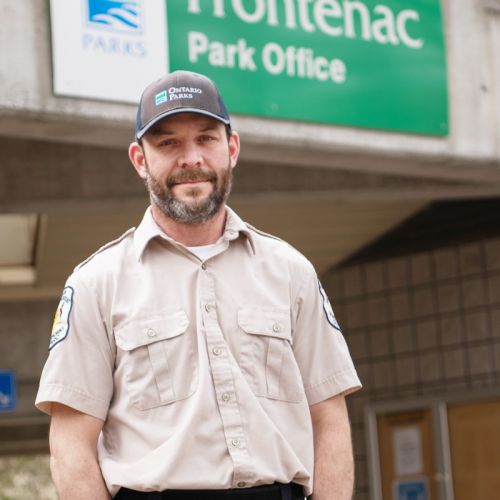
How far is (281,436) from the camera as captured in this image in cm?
276

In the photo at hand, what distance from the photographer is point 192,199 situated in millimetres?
2809

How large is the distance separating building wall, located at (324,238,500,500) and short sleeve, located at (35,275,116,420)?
7931 mm

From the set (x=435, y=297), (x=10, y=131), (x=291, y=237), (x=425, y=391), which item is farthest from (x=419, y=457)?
(x=10, y=131)

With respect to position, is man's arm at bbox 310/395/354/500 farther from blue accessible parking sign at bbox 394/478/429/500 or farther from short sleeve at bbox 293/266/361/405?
blue accessible parking sign at bbox 394/478/429/500

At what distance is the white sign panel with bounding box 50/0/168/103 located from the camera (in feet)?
21.7

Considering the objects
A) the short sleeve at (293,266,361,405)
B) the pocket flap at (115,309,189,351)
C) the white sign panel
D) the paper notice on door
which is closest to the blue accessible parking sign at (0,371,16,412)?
the paper notice on door

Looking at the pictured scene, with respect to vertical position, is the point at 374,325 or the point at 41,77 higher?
the point at 41,77

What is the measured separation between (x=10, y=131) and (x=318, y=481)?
4.32 m

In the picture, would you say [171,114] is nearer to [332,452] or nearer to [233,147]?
[233,147]

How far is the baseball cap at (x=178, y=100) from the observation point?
9.21 feet

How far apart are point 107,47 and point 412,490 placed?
5638 mm

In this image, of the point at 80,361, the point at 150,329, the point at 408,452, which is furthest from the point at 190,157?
the point at 408,452

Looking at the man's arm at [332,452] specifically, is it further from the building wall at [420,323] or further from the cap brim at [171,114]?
the building wall at [420,323]

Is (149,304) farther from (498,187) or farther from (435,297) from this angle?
(435,297)
